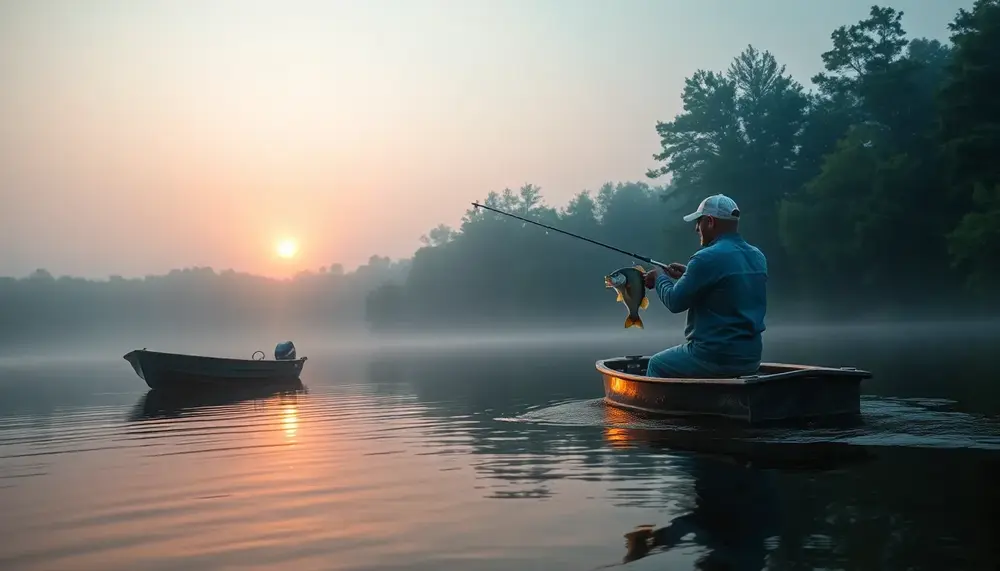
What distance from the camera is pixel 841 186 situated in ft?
179

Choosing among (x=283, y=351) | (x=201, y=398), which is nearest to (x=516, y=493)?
(x=201, y=398)

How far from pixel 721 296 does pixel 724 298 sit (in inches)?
1.4

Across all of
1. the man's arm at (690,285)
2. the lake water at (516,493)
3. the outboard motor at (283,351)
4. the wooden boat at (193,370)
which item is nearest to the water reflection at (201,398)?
the wooden boat at (193,370)

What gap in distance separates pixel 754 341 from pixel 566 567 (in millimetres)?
5458

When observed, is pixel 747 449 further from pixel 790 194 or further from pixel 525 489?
pixel 790 194

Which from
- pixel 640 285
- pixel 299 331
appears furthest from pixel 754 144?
pixel 299 331

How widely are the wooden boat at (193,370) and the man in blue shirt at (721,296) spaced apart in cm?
1565

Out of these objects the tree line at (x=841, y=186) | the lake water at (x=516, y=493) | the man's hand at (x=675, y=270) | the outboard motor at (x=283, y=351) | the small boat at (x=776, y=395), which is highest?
the tree line at (x=841, y=186)

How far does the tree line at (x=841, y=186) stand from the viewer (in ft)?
145

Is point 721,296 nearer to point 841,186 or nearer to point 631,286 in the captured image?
point 631,286

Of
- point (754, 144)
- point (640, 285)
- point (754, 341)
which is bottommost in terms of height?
point (754, 341)

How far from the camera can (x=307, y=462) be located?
28.2 feet

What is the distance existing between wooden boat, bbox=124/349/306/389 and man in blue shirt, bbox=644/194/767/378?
15.6m

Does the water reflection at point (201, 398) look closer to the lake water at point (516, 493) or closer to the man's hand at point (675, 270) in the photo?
the lake water at point (516, 493)
